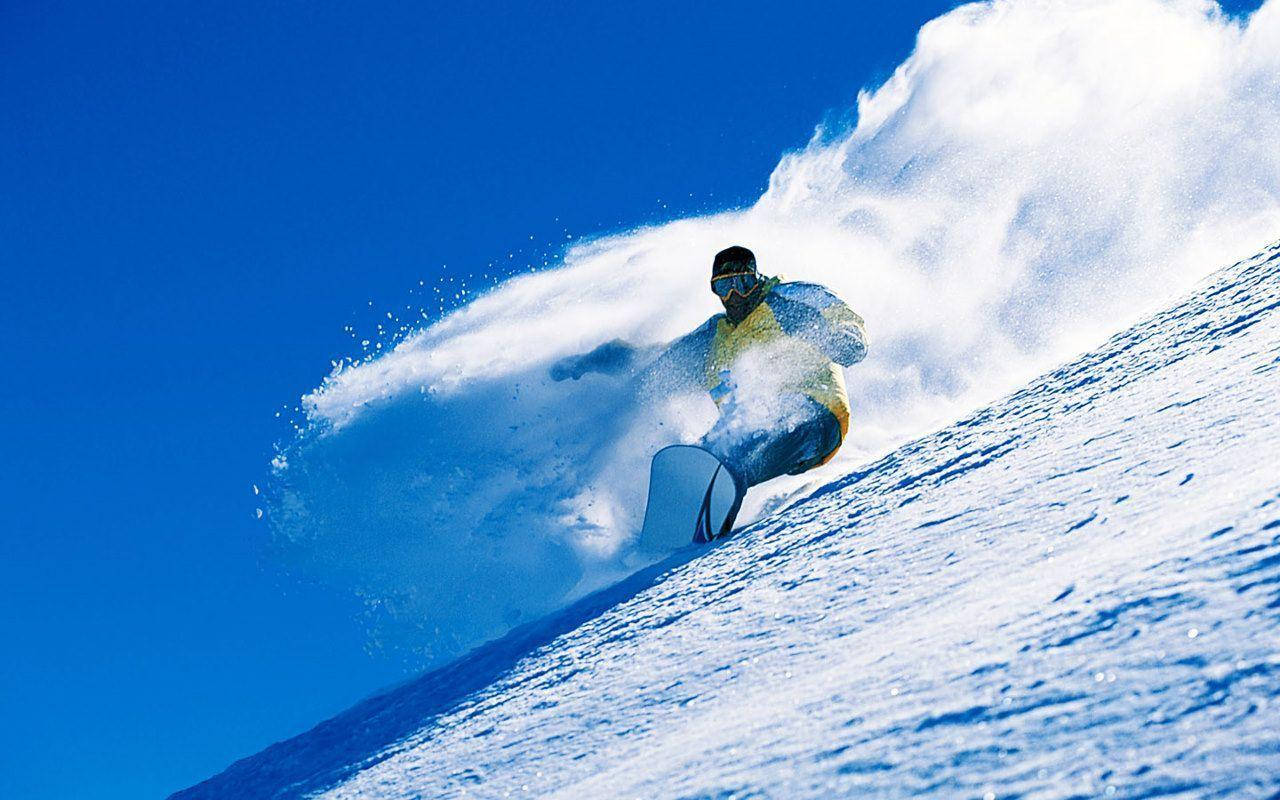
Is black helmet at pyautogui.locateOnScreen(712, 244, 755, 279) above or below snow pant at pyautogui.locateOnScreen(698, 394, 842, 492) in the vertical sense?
above

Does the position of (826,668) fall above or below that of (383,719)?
below

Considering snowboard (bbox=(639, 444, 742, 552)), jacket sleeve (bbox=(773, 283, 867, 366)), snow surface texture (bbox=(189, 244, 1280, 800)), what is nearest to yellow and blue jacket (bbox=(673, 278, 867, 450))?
jacket sleeve (bbox=(773, 283, 867, 366))

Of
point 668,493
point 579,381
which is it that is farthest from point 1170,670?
point 579,381

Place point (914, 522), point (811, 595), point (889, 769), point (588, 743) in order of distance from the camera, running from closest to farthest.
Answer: point (889, 769) → point (588, 743) → point (811, 595) → point (914, 522)

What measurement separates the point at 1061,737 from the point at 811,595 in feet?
4.85

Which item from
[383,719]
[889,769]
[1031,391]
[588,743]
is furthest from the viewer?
[1031,391]

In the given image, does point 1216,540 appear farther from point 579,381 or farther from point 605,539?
point 579,381

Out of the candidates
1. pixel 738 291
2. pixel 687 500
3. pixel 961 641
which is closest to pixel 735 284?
pixel 738 291

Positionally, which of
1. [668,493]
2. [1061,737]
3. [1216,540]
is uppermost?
[668,493]

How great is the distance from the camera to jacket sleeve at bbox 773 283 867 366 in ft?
20.1

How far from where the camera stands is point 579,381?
829 centimetres

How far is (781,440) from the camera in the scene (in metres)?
5.84

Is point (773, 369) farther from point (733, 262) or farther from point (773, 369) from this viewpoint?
point (733, 262)

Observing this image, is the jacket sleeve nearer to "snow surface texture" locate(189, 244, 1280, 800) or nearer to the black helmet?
the black helmet
